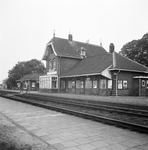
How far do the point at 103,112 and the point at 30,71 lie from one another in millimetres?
57504

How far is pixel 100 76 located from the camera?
24.6 metres

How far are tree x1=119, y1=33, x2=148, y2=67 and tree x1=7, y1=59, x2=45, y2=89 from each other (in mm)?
35027

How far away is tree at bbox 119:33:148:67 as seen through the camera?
41.0 meters

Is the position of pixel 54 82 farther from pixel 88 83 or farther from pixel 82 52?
pixel 82 52

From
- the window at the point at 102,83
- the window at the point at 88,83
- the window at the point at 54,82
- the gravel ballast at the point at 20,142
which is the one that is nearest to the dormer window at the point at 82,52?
the window at the point at 54,82

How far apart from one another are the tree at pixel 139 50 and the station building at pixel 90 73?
10.7 m

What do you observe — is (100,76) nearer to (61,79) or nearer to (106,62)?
(106,62)

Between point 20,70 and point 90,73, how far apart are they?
44.2 meters

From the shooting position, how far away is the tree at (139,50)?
41.0 m

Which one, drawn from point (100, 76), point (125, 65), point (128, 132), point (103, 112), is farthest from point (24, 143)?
point (125, 65)

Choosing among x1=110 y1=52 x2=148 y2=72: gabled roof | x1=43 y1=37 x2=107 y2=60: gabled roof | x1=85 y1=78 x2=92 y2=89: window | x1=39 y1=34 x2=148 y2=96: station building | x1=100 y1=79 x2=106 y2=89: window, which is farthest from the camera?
x1=43 y1=37 x2=107 y2=60: gabled roof

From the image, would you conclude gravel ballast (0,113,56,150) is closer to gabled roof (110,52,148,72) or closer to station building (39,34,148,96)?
station building (39,34,148,96)

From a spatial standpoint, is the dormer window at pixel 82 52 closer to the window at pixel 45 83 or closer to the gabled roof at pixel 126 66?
the window at pixel 45 83

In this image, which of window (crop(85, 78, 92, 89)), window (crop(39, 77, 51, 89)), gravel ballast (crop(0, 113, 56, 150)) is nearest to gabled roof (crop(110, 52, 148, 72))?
window (crop(85, 78, 92, 89))
